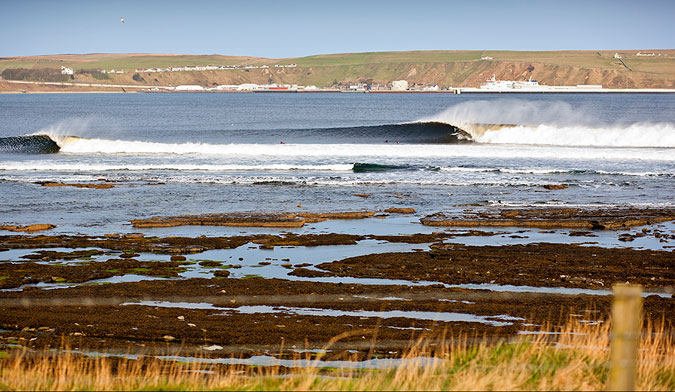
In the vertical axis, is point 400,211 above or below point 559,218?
below

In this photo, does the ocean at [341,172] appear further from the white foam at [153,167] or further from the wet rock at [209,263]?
the wet rock at [209,263]

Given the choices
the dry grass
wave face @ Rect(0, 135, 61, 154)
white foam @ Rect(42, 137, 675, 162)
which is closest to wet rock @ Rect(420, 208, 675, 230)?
the dry grass

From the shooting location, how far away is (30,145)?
51500 mm

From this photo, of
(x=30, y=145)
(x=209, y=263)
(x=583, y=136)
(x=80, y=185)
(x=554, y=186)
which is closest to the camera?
(x=209, y=263)

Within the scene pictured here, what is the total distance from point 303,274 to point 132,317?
410 cm

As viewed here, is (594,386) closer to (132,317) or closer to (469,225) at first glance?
(132,317)

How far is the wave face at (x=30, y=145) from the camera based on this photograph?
50.2m

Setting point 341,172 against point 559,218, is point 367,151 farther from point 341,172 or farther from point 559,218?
point 559,218

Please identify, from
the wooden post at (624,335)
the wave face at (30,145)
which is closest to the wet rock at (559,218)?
the wooden post at (624,335)

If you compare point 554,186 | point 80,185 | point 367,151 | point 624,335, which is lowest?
point 80,185

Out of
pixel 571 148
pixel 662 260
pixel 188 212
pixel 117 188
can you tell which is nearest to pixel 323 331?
pixel 662 260

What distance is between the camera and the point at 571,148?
4903 cm

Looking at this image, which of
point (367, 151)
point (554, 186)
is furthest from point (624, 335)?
point (367, 151)

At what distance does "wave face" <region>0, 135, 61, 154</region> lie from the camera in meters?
50.2
